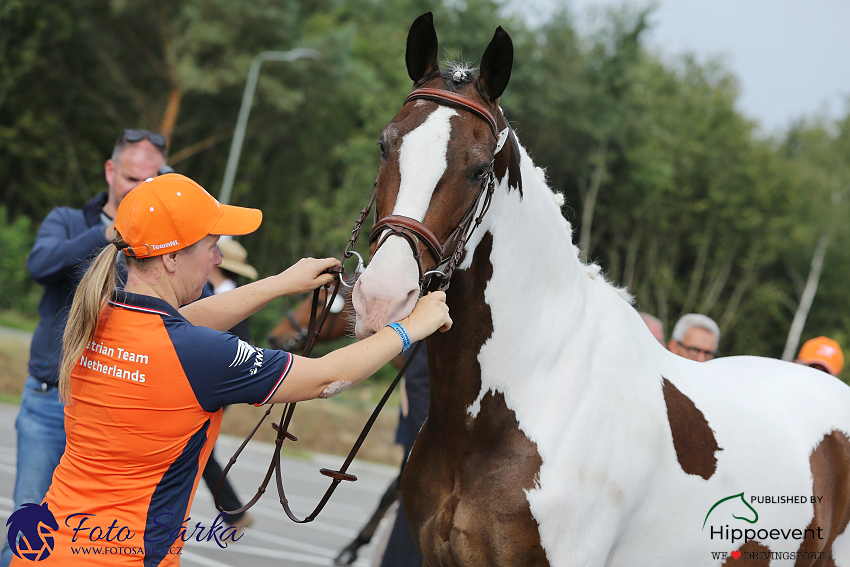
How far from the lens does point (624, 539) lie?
2.66 m

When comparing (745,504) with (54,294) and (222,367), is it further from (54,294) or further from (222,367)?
(54,294)

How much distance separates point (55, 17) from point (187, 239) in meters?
24.3

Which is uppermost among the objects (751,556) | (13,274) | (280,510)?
(751,556)

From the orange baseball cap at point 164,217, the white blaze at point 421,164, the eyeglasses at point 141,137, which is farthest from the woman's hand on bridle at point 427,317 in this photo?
the eyeglasses at point 141,137

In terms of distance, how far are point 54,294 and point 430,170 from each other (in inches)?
96.8

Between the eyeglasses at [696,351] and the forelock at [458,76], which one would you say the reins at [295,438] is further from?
the eyeglasses at [696,351]

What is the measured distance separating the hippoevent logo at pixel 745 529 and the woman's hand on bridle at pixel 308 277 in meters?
1.76

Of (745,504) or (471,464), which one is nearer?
(471,464)

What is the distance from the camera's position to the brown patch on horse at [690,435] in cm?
277

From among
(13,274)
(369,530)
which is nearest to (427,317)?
(369,530)

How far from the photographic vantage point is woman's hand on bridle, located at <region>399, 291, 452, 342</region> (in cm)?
220

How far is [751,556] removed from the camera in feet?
9.57

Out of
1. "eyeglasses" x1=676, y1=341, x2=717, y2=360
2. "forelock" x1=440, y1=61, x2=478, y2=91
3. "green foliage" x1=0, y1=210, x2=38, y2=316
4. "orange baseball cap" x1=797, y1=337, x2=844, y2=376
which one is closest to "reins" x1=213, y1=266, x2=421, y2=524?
"forelock" x1=440, y1=61, x2=478, y2=91

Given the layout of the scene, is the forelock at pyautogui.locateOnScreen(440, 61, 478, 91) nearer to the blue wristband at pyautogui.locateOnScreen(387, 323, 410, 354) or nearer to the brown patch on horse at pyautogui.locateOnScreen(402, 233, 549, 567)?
the brown patch on horse at pyautogui.locateOnScreen(402, 233, 549, 567)
